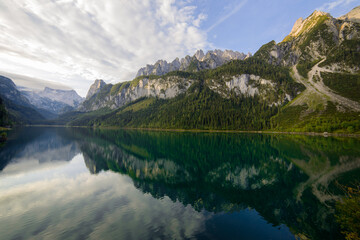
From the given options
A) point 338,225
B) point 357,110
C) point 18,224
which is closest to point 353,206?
point 338,225

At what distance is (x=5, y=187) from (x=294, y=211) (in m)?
44.6

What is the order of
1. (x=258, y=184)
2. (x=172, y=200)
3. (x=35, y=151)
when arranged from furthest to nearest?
(x=35, y=151)
(x=258, y=184)
(x=172, y=200)

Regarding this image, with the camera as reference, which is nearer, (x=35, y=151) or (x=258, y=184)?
(x=258, y=184)

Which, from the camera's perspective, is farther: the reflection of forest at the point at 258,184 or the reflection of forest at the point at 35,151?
the reflection of forest at the point at 35,151

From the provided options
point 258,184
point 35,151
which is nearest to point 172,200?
point 258,184

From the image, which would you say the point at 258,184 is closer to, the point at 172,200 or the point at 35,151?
the point at 172,200

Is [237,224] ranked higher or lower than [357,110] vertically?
lower

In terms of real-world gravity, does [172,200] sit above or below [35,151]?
above

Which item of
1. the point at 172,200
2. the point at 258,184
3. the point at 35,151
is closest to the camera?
the point at 172,200

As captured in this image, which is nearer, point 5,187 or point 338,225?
point 338,225

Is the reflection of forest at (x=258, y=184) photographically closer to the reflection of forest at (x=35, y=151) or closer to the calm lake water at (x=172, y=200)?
the calm lake water at (x=172, y=200)

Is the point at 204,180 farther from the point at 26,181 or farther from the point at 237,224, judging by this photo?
the point at 26,181

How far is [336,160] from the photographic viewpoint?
47906 mm

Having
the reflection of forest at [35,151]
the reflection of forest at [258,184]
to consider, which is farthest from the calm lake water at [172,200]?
the reflection of forest at [35,151]
